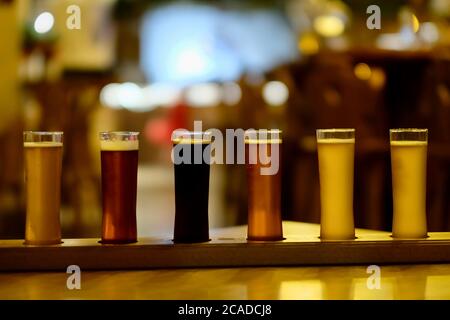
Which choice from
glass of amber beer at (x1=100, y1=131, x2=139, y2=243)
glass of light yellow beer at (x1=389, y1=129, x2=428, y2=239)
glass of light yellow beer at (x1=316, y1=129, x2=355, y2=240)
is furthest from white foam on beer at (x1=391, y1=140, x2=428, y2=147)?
glass of amber beer at (x1=100, y1=131, x2=139, y2=243)

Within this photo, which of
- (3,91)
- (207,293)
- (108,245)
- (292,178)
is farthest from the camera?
(3,91)

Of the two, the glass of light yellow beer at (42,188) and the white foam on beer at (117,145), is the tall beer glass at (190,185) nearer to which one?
the white foam on beer at (117,145)

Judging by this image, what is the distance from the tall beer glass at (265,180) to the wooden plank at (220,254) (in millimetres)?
44

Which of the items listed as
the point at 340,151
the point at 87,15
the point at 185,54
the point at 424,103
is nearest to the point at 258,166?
the point at 340,151

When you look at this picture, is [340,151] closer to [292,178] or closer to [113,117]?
[292,178]

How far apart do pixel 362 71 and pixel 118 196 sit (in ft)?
8.95

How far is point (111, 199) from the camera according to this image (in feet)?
5.21

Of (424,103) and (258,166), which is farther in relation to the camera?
(424,103)

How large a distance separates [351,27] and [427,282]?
935 centimetres

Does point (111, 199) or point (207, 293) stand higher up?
point (111, 199)

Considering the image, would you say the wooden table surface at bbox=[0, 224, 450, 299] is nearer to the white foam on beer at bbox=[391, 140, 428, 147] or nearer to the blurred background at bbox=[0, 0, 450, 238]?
the white foam on beer at bbox=[391, 140, 428, 147]

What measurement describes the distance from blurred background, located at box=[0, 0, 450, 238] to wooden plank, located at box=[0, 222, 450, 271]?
0.56 meters

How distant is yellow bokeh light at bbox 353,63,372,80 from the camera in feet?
13.0

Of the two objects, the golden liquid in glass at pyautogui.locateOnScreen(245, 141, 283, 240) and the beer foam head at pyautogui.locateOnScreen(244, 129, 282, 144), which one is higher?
the beer foam head at pyautogui.locateOnScreen(244, 129, 282, 144)
